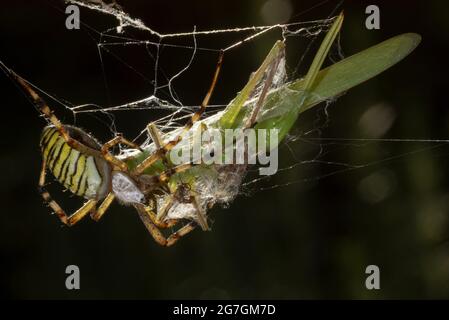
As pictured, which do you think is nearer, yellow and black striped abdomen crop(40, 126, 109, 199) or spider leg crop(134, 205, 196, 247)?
→ yellow and black striped abdomen crop(40, 126, 109, 199)

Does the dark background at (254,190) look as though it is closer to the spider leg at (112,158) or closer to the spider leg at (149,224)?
the spider leg at (149,224)

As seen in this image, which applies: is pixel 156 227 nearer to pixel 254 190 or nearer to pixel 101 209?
pixel 101 209

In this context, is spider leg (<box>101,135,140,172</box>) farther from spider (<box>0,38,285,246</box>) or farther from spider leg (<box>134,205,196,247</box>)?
spider leg (<box>134,205,196,247</box>)

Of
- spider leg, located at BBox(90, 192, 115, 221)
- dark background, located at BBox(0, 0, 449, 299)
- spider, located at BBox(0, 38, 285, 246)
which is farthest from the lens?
dark background, located at BBox(0, 0, 449, 299)

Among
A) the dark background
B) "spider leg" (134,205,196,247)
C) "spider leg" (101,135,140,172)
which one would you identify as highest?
the dark background

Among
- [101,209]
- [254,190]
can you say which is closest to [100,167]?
[101,209]

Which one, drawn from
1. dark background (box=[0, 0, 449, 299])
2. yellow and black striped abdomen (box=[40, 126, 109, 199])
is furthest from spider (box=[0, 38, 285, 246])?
dark background (box=[0, 0, 449, 299])

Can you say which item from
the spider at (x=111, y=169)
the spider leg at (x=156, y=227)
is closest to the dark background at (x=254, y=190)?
the spider leg at (x=156, y=227)

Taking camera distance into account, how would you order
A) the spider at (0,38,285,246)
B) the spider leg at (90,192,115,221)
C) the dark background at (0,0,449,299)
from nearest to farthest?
the spider at (0,38,285,246), the spider leg at (90,192,115,221), the dark background at (0,0,449,299)
